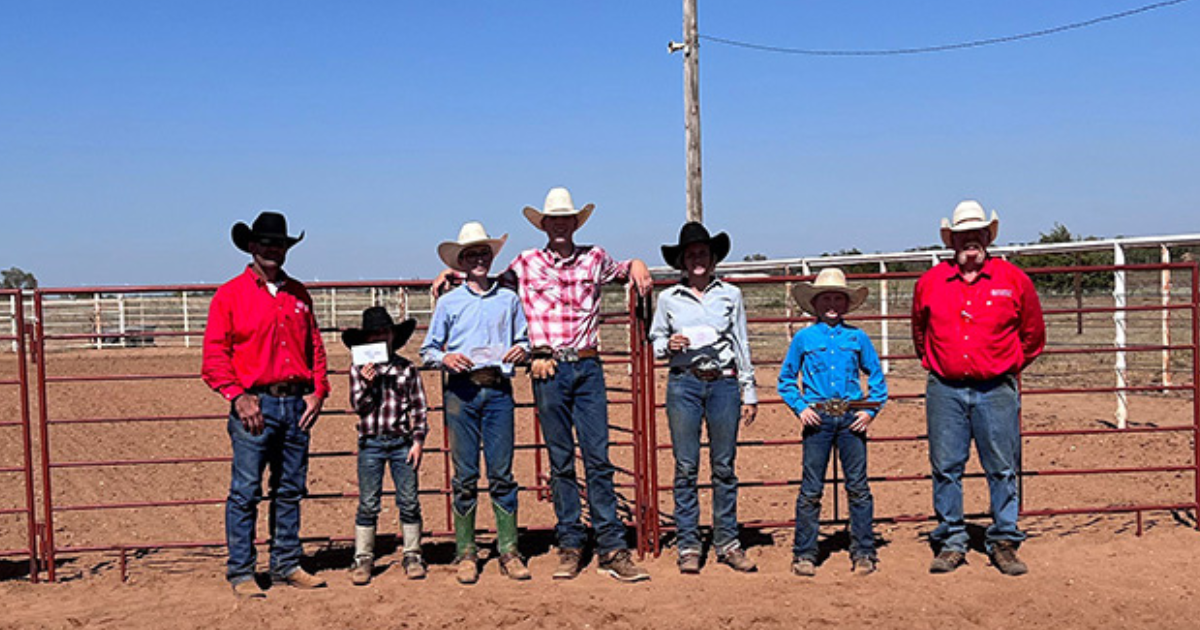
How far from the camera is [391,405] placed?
5.79m

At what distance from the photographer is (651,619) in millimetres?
5199

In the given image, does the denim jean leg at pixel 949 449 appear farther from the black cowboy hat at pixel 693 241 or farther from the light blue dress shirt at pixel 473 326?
the light blue dress shirt at pixel 473 326

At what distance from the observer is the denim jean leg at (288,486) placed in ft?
18.4

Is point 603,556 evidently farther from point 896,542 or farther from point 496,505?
point 896,542

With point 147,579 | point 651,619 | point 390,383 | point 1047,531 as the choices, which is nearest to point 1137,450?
point 1047,531

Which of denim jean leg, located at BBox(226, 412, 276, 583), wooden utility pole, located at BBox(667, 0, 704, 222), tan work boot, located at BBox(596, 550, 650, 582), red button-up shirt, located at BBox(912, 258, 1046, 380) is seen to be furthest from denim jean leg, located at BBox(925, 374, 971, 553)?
wooden utility pole, located at BBox(667, 0, 704, 222)

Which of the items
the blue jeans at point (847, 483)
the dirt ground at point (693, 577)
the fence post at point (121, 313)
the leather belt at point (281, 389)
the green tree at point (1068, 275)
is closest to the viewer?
the dirt ground at point (693, 577)

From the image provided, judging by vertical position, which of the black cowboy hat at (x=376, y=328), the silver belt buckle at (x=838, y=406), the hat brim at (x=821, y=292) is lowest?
the silver belt buckle at (x=838, y=406)

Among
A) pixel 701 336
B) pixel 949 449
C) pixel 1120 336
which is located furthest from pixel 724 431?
pixel 1120 336

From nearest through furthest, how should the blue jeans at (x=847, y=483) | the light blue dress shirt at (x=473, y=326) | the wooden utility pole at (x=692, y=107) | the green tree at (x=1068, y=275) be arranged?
the light blue dress shirt at (x=473, y=326), the blue jeans at (x=847, y=483), the wooden utility pole at (x=692, y=107), the green tree at (x=1068, y=275)

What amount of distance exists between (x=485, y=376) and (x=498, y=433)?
1.04ft

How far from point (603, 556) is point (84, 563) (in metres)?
3.27

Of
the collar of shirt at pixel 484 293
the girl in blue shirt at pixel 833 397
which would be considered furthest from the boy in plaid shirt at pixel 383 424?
the girl in blue shirt at pixel 833 397

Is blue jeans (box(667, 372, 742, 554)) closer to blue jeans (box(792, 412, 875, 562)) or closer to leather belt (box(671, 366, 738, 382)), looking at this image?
leather belt (box(671, 366, 738, 382))
